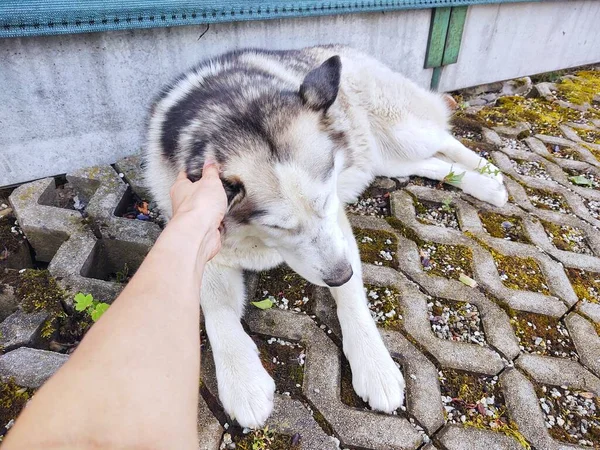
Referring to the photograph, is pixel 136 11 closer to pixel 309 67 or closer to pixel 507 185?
pixel 309 67

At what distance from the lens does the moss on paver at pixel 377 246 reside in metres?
2.61

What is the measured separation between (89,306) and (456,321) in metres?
2.11

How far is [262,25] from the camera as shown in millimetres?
3494

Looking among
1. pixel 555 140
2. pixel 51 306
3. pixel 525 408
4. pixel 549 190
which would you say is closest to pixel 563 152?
pixel 555 140

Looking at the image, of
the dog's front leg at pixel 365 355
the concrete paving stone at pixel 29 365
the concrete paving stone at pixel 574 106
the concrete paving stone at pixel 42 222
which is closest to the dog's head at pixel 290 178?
the dog's front leg at pixel 365 355

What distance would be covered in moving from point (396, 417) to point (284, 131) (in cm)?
145

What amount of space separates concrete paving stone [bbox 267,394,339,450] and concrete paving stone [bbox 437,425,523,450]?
504 mm

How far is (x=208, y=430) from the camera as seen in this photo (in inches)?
65.8

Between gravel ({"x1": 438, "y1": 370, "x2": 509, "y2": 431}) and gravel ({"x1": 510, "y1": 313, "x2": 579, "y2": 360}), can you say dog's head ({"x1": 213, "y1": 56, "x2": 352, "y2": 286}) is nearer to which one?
gravel ({"x1": 438, "y1": 370, "x2": 509, "y2": 431})

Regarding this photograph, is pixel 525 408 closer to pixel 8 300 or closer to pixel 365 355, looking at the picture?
pixel 365 355

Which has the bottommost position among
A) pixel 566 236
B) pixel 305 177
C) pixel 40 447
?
pixel 566 236

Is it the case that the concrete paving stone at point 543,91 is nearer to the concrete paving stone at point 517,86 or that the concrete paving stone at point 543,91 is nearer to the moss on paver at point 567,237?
the concrete paving stone at point 517,86

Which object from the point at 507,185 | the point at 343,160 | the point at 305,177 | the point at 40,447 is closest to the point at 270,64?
the point at 343,160

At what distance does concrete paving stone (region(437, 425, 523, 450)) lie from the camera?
167 centimetres
